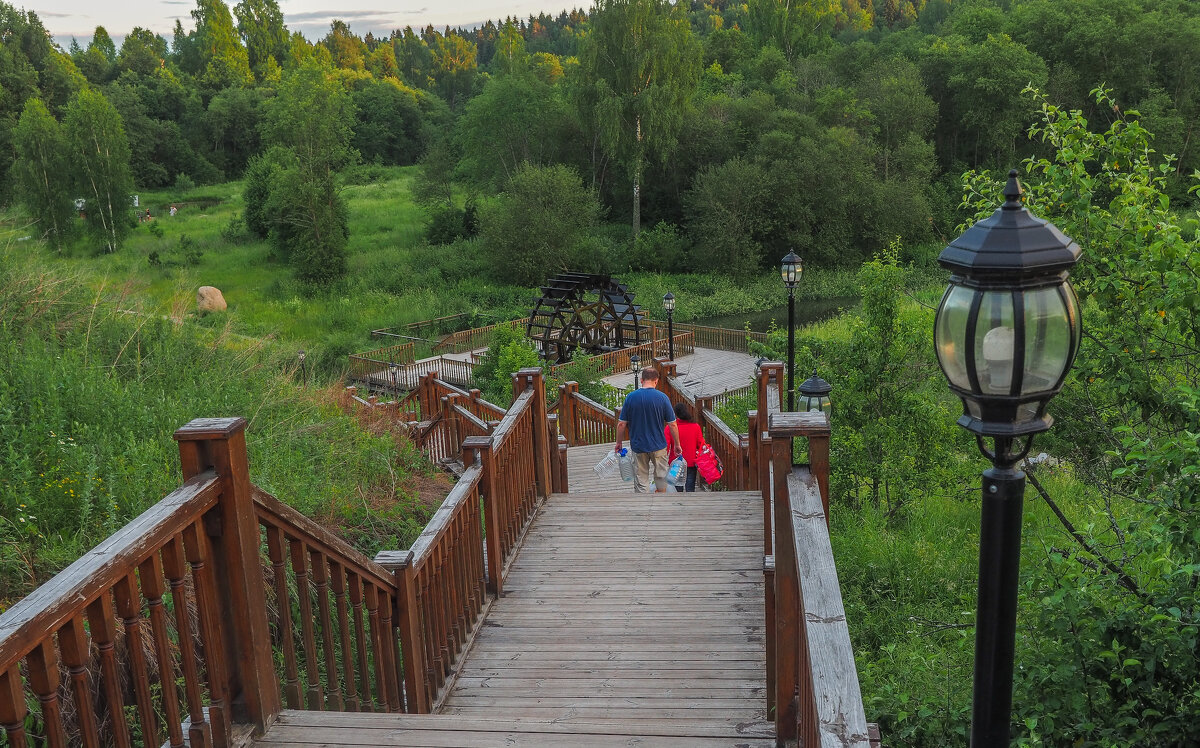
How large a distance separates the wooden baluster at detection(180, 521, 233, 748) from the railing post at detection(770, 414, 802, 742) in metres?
1.83

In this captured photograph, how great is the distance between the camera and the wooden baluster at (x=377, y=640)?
12.1 feet

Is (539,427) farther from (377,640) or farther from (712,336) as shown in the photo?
(712,336)

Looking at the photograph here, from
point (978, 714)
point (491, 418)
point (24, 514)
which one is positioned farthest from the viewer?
point (491, 418)

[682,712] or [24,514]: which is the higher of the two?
[24,514]

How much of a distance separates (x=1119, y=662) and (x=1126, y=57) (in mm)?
54539

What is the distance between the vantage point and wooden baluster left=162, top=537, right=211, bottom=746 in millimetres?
2518

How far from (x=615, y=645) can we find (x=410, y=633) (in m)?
1.35

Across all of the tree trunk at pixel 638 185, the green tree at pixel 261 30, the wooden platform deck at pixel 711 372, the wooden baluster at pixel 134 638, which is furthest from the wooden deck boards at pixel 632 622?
the green tree at pixel 261 30

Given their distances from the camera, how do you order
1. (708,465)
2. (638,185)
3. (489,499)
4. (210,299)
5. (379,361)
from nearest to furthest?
(489,499) < (708,465) < (379,361) < (210,299) < (638,185)

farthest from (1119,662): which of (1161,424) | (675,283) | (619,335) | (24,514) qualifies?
(675,283)

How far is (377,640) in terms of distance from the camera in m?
3.79

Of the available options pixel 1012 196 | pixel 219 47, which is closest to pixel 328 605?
pixel 1012 196

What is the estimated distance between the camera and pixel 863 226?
45.6 metres

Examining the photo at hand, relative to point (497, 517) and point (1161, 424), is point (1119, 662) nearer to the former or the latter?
point (497, 517)
